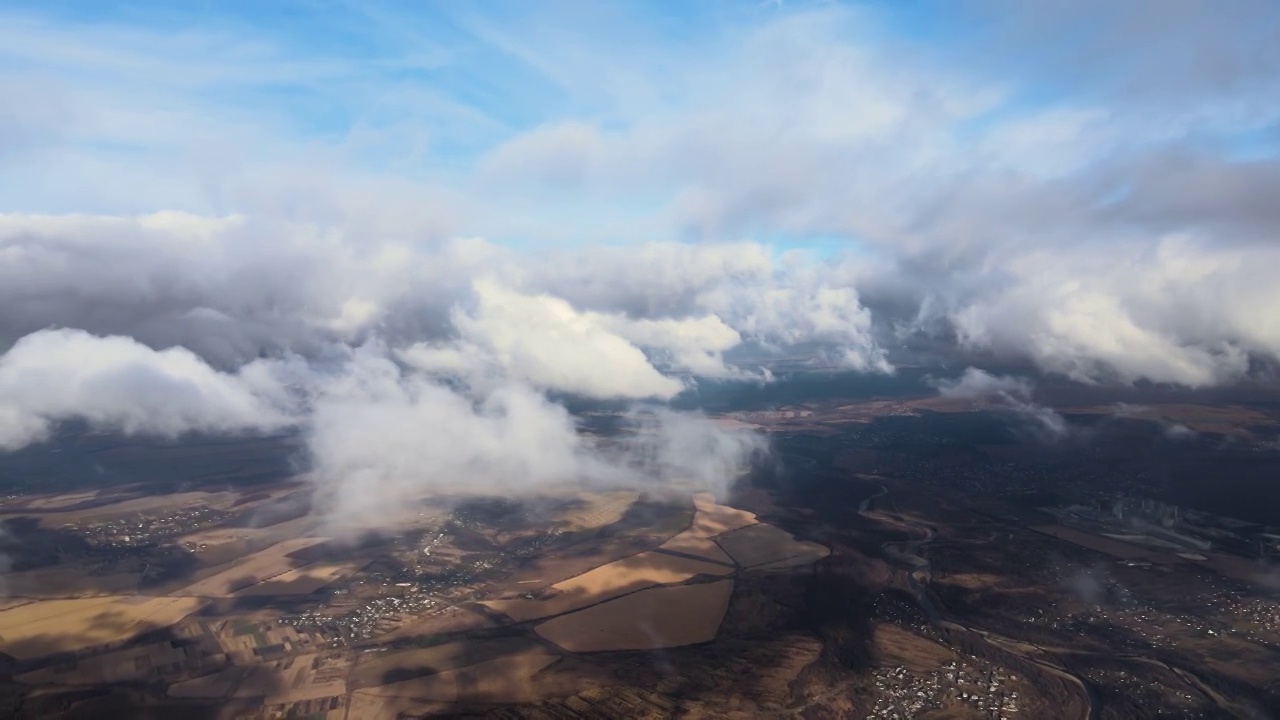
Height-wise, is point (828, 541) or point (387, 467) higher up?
point (387, 467)

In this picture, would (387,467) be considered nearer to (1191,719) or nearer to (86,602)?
(86,602)

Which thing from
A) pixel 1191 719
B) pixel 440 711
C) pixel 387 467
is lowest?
pixel 1191 719

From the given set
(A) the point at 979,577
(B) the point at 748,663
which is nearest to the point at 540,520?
(B) the point at 748,663

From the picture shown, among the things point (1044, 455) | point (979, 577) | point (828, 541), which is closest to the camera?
point (979, 577)

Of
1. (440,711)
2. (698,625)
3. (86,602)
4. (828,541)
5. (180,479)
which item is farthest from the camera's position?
(180,479)

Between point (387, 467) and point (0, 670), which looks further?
point (387, 467)

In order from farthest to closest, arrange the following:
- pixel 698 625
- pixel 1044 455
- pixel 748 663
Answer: pixel 1044 455 < pixel 698 625 < pixel 748 663

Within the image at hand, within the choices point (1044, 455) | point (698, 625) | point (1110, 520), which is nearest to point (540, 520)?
point (698, 625)

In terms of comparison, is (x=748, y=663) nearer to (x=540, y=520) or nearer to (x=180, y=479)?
(x=540, y=520)

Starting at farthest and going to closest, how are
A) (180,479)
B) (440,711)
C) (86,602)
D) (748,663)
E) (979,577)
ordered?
(180,479)
(979,577)
(86,602)
(748,663)
(440,711)
